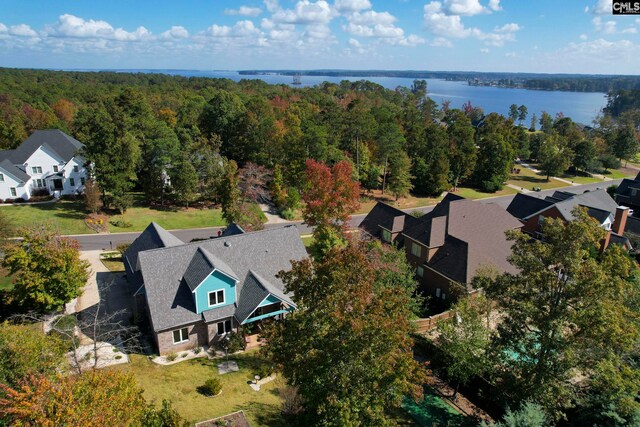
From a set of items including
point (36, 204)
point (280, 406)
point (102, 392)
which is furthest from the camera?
point (36, 204)

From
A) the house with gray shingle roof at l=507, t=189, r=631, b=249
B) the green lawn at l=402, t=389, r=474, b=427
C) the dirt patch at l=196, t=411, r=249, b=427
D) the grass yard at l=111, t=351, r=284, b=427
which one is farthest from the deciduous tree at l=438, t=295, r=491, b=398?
the house with gray shingle roof at l=507, t=189, r=631, b=249

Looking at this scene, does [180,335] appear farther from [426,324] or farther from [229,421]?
[426,324]

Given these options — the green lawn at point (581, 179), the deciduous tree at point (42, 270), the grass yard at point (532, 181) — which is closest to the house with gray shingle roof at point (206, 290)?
the deciduous tree at point (42, 270)

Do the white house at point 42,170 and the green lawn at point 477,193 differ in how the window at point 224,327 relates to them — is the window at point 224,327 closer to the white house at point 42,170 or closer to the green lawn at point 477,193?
the white house at point 42,170

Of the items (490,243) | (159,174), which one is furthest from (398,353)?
(159,174)

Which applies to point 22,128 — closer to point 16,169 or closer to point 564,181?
point 16,169

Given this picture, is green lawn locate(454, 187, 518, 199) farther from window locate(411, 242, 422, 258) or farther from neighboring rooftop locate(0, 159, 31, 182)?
neighboring rooftop locate(0, 159, 31, 182)
